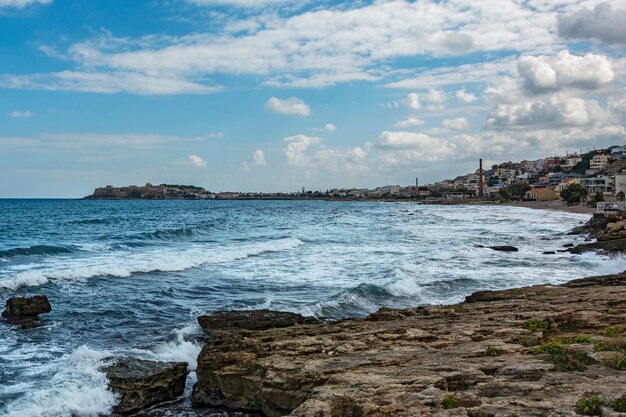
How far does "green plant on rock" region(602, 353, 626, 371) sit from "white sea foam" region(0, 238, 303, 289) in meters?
27.3

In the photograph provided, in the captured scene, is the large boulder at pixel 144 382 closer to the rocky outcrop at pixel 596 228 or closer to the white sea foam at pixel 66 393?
the white sea foam at pixel 66 393

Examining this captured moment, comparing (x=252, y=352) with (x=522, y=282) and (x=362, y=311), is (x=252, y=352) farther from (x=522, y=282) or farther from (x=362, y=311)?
(x=522, y=282)

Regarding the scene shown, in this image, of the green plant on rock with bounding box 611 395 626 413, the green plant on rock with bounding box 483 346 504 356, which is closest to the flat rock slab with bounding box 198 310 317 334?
the green plant on rock with bounding box 483 346 504 356

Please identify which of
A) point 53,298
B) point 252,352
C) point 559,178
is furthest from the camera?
point 559,178

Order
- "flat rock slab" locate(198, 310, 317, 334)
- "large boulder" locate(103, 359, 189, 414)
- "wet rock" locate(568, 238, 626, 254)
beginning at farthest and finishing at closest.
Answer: "wet rock" locate(568, 238, 626, 254)
"flat rock slab" locate(198, 310, 317, 334)
"large boulder" locate(103, 359, 189, 414)

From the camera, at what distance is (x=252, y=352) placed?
13.2 meters

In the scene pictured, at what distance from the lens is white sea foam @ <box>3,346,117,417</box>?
12.0 m

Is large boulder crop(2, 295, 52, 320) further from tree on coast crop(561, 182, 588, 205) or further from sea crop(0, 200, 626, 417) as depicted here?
tree on coast crop(561, 182, 588, 205)

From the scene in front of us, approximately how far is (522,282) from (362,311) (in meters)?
11.0

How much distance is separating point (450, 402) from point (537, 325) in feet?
20.8

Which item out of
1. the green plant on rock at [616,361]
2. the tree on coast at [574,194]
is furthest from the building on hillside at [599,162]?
the green plant on rock at [616,361]

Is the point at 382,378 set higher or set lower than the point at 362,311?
higher

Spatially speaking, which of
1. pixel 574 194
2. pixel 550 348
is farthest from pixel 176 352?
pixel 574 194

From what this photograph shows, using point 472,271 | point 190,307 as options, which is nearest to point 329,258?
point 472,271
